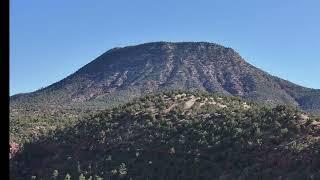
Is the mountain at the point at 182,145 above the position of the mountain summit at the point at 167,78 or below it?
below

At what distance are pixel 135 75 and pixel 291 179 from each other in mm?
122540

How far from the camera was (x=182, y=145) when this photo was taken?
174 feet

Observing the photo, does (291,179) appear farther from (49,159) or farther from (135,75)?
(135,75)

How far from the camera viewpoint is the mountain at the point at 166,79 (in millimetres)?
134500

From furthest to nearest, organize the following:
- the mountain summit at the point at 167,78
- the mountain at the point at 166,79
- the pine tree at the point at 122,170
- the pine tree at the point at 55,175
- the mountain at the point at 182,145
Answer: the mountain summit at the point at 167,78 → the mountain at the point at 166,79 → the pine tree at the point at 55,175 → the pine tree at the point at 122,170 → the mountain at the point at 182,145

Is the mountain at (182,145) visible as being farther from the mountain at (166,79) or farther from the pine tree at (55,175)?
the mountain at (166,79)

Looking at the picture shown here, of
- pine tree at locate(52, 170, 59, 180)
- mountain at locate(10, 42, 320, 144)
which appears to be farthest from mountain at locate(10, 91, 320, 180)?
mountain at locate(10, 42, 320, 144)

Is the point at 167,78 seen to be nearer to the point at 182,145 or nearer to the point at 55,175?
the point at 182,145

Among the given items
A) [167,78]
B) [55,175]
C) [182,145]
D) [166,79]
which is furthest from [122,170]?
[167,78]

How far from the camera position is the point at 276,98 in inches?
5113

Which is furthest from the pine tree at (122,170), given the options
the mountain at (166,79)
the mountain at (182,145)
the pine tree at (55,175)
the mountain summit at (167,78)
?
the mountain summit at (167,78)

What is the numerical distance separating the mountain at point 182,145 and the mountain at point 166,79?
5793 centimetres

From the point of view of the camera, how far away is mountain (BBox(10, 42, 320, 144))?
134500 mm

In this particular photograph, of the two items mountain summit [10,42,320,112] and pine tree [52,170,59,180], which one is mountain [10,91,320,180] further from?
mountain summit [10,42,320,112]
